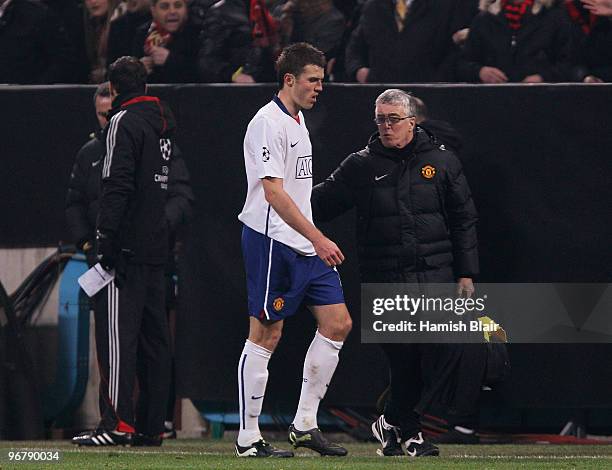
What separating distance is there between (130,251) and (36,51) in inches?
98.0

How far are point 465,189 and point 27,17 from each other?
158 inches

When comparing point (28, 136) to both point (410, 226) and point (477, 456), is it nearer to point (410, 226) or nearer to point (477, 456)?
point (410, 226)

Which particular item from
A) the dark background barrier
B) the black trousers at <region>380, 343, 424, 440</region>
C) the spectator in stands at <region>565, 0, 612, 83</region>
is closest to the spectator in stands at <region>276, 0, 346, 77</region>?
the dark background barrier

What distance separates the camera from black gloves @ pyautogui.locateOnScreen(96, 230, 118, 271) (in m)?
8.67

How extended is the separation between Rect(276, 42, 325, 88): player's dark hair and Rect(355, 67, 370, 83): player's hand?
6.57 ft

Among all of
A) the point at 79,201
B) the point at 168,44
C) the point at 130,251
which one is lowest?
the point at 130,251

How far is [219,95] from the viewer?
9883 millimetres

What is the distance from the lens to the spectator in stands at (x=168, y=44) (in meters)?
10.3

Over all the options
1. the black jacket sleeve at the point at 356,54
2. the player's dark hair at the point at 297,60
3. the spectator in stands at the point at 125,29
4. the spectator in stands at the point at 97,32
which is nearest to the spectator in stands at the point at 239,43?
the black jacket sleeve at the point at 356,54

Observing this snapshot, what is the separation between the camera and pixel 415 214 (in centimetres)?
817

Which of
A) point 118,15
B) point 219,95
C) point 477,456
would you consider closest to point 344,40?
point 219,95

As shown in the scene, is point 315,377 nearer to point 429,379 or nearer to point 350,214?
point 429,379

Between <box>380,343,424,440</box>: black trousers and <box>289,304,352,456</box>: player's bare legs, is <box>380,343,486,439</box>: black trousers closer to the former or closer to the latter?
<box>380,343,424,440</box>: black trousers

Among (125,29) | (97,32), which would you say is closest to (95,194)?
(125,29)
